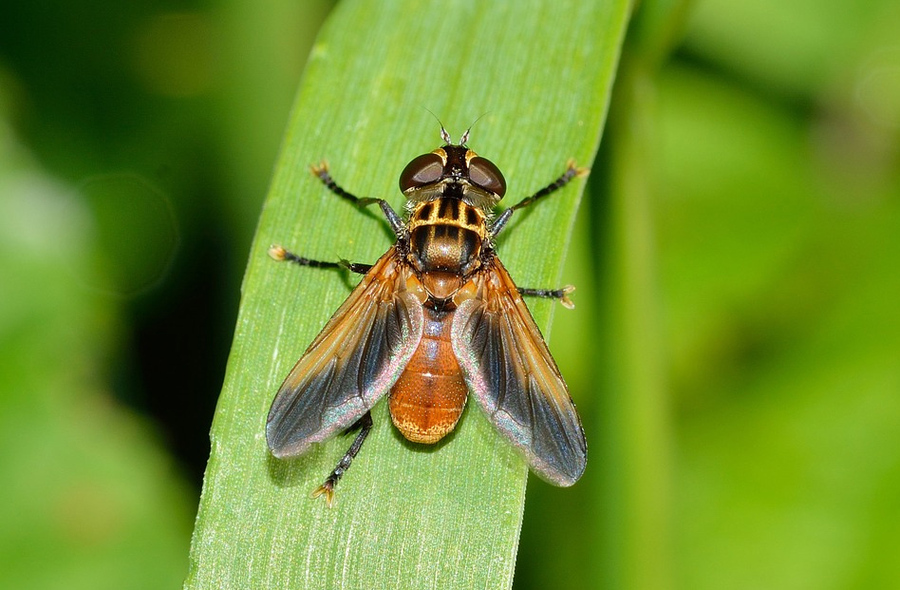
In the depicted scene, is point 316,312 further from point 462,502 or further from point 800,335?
point 800,335

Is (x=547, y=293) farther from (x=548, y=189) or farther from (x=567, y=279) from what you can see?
(x=567, y=279)

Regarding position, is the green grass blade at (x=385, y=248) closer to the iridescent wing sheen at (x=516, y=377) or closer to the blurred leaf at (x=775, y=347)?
the iridescent wing sheen at (x=516, y=377)

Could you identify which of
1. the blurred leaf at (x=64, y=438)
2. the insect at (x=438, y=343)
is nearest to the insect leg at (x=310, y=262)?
the insect at (x=438, y=343)

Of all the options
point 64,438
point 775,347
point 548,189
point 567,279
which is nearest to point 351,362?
point 548,189

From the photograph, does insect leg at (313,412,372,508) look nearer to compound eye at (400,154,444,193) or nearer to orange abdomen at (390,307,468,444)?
orange abdomen at (390,307,468,444)

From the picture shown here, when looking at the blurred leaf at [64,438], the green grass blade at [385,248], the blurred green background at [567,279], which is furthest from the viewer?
the blurred green background at [567,279]

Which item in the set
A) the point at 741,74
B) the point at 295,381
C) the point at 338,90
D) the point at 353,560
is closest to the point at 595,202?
the point at 338,90

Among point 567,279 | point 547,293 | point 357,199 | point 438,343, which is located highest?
point 567,279
